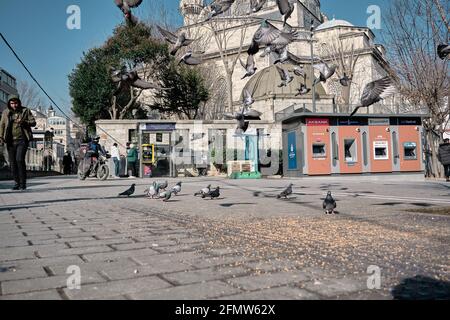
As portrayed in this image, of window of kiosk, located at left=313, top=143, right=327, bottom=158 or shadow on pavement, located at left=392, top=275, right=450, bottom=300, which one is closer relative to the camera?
shadow on pavement, located at left=392, top=275, right=450, bottom=300

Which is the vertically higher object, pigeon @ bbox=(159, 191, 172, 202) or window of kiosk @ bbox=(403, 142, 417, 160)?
window of kiosk @ bbox=(403, 142, 417, 160)

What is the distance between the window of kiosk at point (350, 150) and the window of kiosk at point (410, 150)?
2.87 meters

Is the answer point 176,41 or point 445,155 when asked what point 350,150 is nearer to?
point 445,155

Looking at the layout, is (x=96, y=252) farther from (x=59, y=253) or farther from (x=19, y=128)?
(x=19, y=128)

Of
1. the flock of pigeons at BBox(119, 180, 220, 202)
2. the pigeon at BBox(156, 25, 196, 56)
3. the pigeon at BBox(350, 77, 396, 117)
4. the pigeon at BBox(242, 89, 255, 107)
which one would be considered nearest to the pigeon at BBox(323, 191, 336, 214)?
the pigeon at BBox(350, 77, 396, 117)

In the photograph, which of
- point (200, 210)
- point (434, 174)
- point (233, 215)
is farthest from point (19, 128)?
point (434, 174)

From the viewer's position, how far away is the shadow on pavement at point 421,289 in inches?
77.5

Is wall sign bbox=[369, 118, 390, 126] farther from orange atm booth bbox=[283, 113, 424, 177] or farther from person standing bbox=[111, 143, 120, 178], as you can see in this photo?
person standing bbox=[111, 143, 120, 178]

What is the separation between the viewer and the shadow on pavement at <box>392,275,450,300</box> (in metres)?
1.97

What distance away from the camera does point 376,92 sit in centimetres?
742

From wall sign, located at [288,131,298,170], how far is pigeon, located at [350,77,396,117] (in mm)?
13032

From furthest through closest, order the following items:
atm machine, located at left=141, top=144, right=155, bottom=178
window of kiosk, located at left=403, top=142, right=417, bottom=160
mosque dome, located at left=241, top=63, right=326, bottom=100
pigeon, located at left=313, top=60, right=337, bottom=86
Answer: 1. mosque dome, located at left=241, top=63, right=326, bottom=100
2. atm machine, located at left=141, top=144, right=155, bottom=178
3. window of kiosk, located at left=403, top=142, right=417, bottom=160
4. pigeon, located at left=313, top=60, right=337, bottom=86
